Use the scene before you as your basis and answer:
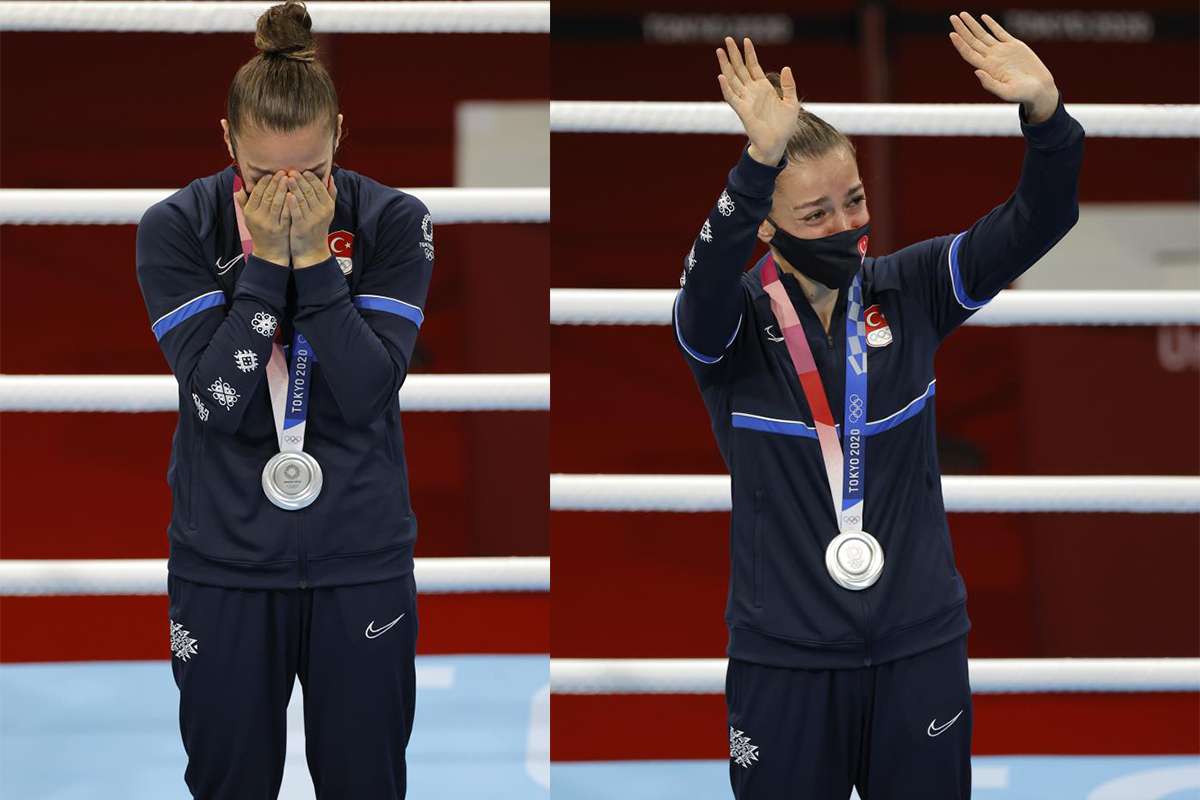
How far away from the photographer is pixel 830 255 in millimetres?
1885

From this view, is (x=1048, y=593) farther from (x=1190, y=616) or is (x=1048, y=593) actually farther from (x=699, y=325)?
(x=699, y=325)

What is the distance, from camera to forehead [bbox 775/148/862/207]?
1884 millimetres

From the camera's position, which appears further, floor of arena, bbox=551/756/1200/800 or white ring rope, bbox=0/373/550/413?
floor of arena, bbox=551/756/1200/800

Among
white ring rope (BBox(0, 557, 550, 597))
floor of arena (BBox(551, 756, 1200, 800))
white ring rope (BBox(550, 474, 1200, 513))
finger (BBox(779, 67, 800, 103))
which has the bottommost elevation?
floor of arena (BBox(551, 756, 1200, 800))

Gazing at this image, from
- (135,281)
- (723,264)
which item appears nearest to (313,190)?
(723,264)

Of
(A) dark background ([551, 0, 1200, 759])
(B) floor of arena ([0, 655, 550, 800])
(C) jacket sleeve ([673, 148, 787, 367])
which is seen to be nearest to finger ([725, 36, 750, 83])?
(C) jacket sleeve ([673, 148, 787, 367])

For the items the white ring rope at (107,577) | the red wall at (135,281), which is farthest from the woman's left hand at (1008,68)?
the red wall at (135,281)

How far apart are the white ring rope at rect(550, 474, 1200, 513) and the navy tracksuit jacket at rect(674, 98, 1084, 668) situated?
54 centimetres

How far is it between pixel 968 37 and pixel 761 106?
1.23ft

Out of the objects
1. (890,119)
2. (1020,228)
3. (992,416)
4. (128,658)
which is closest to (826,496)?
(1020,228)

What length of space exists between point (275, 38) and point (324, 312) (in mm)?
379

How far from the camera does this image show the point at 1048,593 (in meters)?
4.70

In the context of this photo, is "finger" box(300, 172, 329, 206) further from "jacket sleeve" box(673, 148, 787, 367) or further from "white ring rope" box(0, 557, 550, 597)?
"white ring rope" box(0, 557, 550, 597)

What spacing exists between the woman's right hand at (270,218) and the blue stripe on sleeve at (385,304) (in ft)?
0.45
